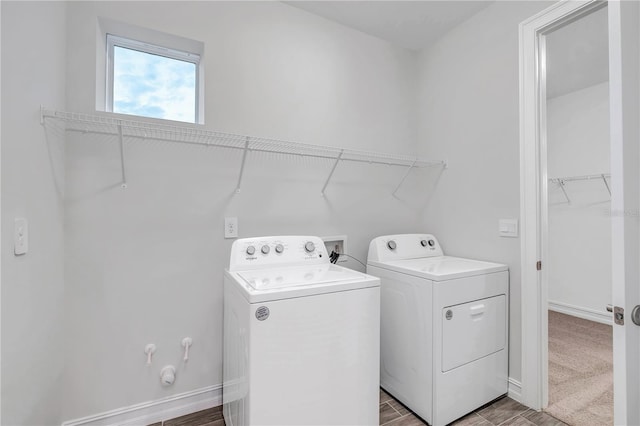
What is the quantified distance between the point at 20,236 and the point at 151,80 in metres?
1.17

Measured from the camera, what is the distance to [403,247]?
2.12 metres

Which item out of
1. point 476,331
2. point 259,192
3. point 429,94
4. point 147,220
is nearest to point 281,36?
point 259,192

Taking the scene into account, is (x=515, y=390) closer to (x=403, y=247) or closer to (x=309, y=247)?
(x=403, y=247)

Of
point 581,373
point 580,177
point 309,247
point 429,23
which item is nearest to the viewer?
point 309,247

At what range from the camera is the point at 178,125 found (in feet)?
5.47

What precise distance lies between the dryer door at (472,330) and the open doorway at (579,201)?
0.75m

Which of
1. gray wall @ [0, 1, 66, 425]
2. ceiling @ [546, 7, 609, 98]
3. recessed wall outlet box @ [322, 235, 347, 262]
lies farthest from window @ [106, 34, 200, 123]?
ceiling @ [546, 7, 609, 98]

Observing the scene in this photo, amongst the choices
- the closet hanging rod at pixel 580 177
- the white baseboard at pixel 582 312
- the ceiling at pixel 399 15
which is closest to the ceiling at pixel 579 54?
the ceiling at pixel 399 15

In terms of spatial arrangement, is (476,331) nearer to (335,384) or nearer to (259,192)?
(335,384)

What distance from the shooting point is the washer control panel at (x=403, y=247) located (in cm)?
202

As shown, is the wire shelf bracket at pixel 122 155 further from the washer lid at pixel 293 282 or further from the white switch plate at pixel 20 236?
the washer lid at pixel 293 282

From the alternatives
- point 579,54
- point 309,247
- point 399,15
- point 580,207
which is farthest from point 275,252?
point 580,207

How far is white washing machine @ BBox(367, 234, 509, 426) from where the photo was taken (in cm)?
156

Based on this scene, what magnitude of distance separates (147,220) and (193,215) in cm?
23
